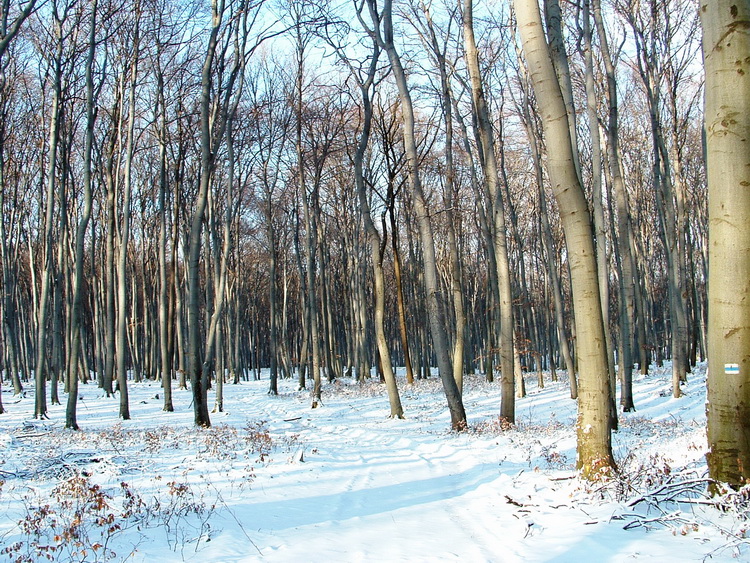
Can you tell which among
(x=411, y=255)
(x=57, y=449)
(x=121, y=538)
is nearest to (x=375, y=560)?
(x=121, y=538)

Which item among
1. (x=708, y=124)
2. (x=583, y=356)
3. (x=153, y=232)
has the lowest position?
(x=583, y=356)

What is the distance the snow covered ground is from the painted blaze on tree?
1.75 feet

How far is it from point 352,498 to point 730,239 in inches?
173

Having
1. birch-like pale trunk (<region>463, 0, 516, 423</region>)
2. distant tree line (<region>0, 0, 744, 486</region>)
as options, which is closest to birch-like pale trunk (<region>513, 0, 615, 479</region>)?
distant tree line (<region>0, 0, 744, 486</region>)

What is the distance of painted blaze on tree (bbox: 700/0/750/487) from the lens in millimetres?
4227

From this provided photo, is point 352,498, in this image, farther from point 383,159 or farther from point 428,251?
point 383,159

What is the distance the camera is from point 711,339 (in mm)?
4434

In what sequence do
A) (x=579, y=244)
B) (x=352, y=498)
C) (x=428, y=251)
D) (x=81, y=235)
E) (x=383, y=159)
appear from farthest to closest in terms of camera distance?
(x=383, y=159) → (x=81, y=235) → (x=428, y=251) → (x=352, y=498) → (x=579, y=244)

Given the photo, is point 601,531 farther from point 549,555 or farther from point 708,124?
point 708,124

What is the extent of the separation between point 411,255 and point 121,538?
2932cm

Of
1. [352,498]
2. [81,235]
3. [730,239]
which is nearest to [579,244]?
[730,239]

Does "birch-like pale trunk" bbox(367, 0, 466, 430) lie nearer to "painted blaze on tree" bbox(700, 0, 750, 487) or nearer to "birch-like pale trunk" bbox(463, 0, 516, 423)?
"birch-like pale trunk" bbox(463, 0, 516, 423)

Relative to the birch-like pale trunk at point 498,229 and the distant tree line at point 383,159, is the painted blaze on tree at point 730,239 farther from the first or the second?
the birch-like pale trunk at point 498,229

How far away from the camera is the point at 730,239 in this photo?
14.1 feet
